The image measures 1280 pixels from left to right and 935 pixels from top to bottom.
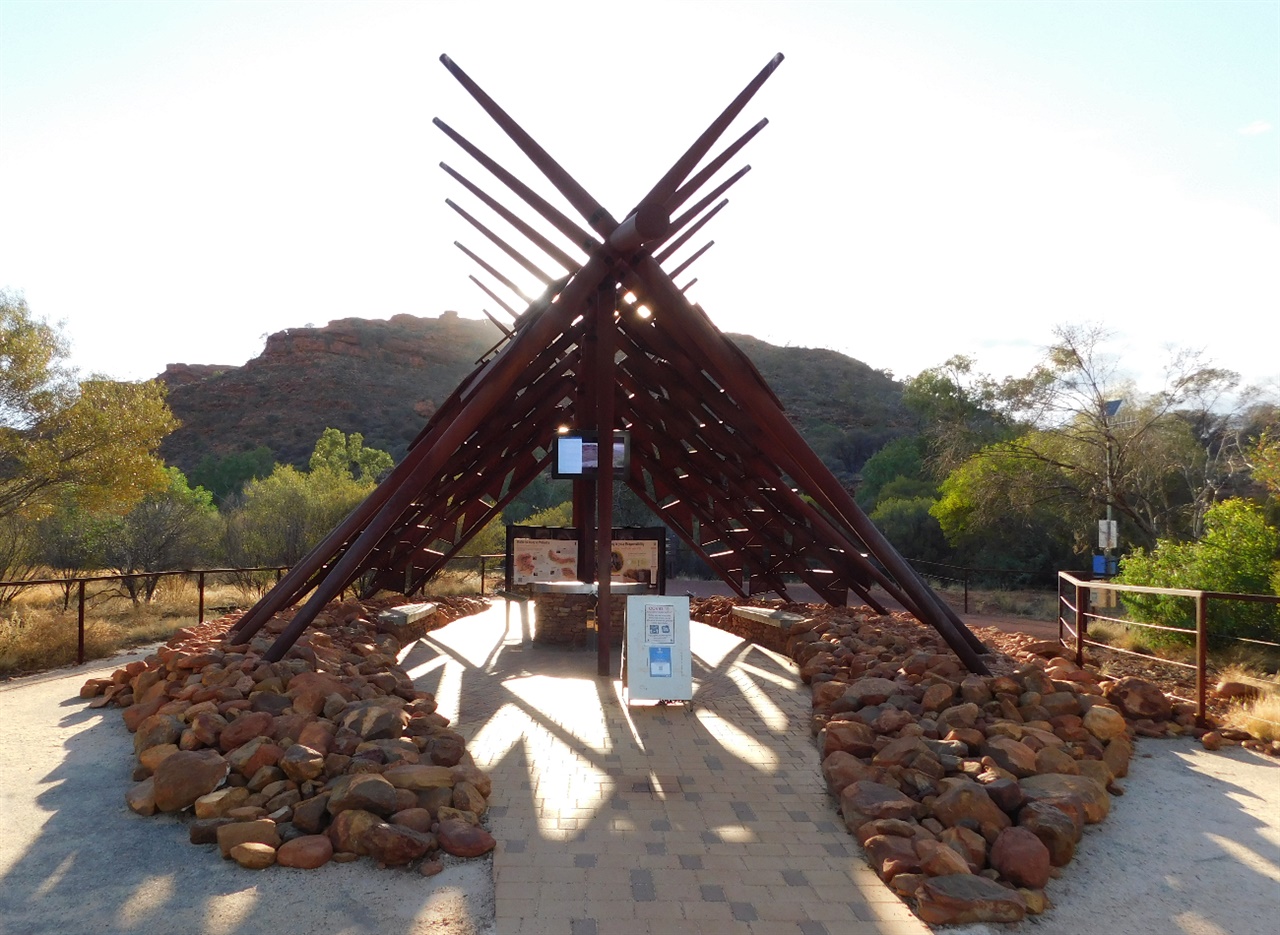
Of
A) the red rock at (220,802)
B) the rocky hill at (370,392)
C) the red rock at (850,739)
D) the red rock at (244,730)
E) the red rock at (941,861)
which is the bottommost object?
the red rock at (941,861)

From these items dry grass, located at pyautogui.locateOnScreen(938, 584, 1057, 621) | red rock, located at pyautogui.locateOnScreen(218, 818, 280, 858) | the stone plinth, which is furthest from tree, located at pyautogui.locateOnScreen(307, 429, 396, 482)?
red rock, located at pyautogui.locateOnScreen(218, 818, 280, 858)

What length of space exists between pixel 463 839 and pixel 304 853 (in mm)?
809

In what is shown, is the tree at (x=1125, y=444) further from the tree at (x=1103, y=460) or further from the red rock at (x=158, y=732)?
the red rock at (x=158, y=732)

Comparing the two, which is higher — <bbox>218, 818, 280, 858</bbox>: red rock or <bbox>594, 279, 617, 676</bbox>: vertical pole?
<bbox>594, 279, 617, 676</bbox>: vertical pole

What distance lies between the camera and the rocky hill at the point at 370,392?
53656 mm

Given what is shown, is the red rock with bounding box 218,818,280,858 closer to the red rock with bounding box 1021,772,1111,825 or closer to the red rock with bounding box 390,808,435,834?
the red rock with bounding box 390,808,435,834

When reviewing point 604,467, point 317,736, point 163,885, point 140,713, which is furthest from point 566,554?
point 163,885

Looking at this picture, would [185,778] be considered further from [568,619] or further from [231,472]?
[231,472]

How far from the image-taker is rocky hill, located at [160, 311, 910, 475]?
5366 centimetres

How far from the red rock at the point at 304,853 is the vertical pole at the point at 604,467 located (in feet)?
16.9

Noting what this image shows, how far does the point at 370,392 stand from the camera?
62.2m

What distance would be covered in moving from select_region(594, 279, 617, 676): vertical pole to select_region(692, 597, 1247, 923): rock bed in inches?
95.7

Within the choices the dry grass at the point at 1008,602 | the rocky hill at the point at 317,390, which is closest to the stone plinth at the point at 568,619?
the dry grass at the point at 1008,602

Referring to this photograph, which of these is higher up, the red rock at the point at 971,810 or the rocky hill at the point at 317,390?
the rocky hill at the point at 317,390
